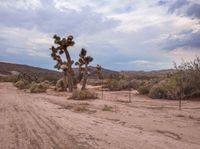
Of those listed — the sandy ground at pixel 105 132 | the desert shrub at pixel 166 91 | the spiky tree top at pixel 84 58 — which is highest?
the spiky tree top at pixel 84 58

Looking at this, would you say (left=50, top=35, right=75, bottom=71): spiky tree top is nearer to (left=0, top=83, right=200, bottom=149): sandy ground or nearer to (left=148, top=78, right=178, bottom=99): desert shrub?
(left=148, top=78, right=178, bottom=99): desert shrub

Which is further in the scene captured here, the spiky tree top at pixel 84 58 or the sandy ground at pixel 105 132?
the spiky tree top at pixel 84 58

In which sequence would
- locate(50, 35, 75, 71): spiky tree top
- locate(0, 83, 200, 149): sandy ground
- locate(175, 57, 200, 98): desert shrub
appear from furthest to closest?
locate(50, 35, 75, 71): spiky tree top
locate(175, 57, 200, 98): desert shrub
locate(0, 83, 200, 149): sandy ground

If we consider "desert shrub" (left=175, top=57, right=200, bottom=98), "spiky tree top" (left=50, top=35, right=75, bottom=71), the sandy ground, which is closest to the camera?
the sandy ground

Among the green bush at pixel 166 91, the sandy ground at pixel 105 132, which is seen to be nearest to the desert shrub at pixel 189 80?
the green bush at pixel 166 91

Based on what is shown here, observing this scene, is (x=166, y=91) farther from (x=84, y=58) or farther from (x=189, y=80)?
(x=84, y=58)

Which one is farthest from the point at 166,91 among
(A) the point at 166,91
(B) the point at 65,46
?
(B) the point at 65,46

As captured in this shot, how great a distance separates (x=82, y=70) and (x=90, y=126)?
3159cm

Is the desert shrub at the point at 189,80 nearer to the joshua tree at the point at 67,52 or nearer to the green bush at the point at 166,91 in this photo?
the green bush at the point at 166,91

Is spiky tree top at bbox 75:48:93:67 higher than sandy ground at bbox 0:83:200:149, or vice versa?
spiky tree top at bbox 75:48:93:67

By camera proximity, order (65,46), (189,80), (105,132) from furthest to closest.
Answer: (65,46) < (189,80) < (105,132)

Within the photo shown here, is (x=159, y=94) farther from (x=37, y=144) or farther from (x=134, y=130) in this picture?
(x=37, y=144)

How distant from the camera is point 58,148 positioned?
8758mm

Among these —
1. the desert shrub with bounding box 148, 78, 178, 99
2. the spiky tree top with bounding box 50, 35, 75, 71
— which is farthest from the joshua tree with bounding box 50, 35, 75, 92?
the desert shrub with bounding box 148, 78, 178, 99
